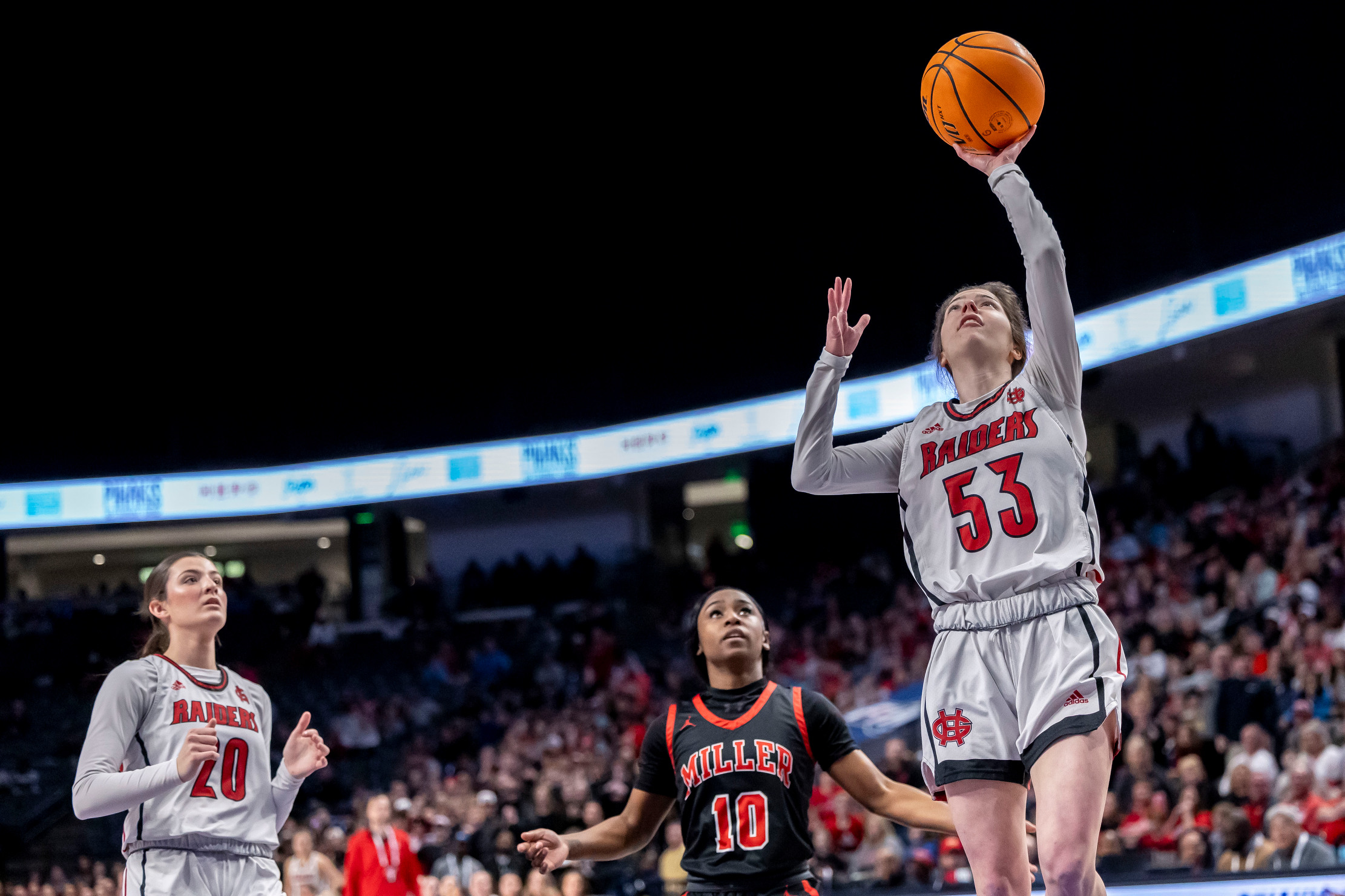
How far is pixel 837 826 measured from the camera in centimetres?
1098

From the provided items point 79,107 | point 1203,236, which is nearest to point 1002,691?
point 1203,236

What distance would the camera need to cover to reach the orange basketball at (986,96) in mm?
3742

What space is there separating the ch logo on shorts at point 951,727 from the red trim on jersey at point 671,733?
129 centimetres

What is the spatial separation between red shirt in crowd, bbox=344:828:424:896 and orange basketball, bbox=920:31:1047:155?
7985 mm

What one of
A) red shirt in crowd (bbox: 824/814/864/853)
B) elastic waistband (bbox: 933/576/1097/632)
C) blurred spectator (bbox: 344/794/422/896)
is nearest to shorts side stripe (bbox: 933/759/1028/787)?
elastic waistband (bbox: 933/576/1097/632)

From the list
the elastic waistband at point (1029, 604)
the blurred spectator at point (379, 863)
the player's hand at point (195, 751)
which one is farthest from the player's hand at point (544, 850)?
the blurred spectator at point (379, 863)

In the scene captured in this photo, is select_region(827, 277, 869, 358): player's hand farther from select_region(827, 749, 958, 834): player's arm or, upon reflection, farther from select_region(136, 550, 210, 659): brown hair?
select_region(136, 550, 210, 659): brown hair

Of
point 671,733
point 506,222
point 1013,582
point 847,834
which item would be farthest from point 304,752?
point 506,222

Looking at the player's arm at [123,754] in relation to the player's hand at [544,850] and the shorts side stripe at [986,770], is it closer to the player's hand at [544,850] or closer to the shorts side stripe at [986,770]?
the player's hand at [544,850]

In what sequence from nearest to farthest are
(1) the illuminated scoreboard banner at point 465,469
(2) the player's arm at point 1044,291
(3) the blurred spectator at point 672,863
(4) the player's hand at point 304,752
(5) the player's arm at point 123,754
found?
(2) the player's arm at point 1044,291 < (5) the player's arm at point 123,754 < (4) the player's hand at point 304,752 < (3) the blurred spectator at point 672,863 < (1) the illuminated scoreboard banner at point 465,469

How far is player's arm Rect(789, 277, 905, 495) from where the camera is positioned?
3.87 metres

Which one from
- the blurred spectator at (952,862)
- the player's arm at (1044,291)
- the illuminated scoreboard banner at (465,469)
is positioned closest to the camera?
the player's arm at (1044,291)

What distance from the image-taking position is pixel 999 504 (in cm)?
346

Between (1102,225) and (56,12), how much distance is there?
615 inches
